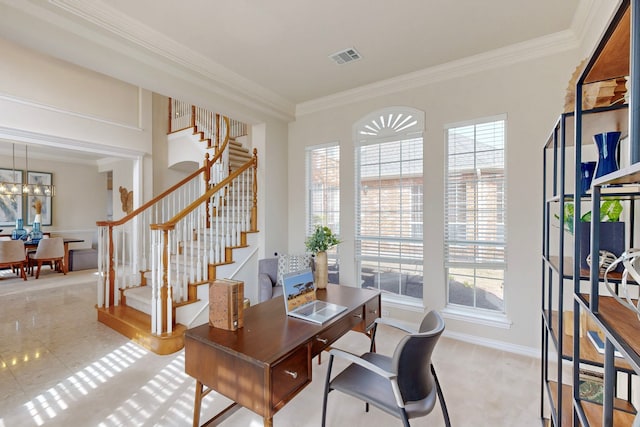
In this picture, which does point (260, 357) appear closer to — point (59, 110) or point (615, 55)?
point (615, 55)

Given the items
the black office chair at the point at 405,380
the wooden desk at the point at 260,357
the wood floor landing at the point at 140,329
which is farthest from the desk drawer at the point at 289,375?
the wood floor landing at the point at 140,329

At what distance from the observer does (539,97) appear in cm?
284

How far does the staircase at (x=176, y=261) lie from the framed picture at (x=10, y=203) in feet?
14.8

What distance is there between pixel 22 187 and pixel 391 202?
862 centimetres

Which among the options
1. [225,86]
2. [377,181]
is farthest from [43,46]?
[377,181]

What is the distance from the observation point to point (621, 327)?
2.78 feet

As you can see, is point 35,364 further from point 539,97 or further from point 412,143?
Answer: point 539,97

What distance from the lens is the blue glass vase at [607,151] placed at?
116 centimetres

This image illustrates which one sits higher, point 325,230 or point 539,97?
point 539,97

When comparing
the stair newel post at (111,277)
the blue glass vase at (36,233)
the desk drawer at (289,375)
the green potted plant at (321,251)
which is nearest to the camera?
A: the desk drawer at (289,375)

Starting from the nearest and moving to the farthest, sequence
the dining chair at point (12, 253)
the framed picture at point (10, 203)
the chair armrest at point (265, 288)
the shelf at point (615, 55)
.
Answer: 1. the shelf at point (615, 55)
2. the chair armrest at point (265, 288)
3. the dining chair at point (12, 253)
4. the framed picture at point (10, 203)

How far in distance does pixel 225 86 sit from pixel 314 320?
295 centimetres

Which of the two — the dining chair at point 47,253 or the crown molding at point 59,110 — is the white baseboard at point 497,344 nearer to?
the crown molding at point 59,110

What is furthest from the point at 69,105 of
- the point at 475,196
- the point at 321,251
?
the point at 475,196
